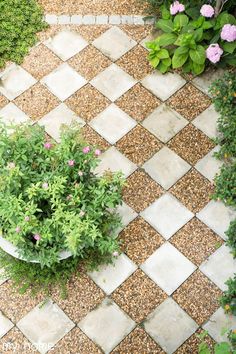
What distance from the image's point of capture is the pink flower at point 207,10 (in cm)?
468

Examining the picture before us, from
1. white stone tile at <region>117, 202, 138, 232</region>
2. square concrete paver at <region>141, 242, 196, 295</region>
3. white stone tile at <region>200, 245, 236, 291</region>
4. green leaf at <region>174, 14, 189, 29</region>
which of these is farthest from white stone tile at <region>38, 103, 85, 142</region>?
white stone tile at <region>200, 245, 236, 291</region>

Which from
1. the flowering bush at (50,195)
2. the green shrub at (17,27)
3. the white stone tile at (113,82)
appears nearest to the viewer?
the flowering bush at (50,195)

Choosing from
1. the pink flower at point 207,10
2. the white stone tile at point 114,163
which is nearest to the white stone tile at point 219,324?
the white stone tile at point 114,163

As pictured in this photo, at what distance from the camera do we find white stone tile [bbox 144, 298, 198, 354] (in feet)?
12.3

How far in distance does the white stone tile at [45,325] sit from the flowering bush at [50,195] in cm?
41

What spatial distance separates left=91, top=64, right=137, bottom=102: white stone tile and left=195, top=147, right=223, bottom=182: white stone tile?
108 cm

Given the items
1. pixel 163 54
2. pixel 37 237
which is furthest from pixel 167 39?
pixel 37 237

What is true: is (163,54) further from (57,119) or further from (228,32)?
(57,119)

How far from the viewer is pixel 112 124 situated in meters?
4.70

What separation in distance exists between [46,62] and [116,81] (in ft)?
2.51

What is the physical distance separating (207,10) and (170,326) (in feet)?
→ 9.61

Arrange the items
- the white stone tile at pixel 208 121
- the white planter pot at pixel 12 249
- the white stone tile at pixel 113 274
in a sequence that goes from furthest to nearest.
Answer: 1. the white stone tile at pixel 208 121
2. the white stone tile at pixel 113 274
3. the white planter pot at pixel 12 249

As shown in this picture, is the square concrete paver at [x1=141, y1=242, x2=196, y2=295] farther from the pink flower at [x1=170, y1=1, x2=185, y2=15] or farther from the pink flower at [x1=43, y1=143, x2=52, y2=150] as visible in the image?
the pink flower at [x1=170, y1=1, x2=185, y2=15]

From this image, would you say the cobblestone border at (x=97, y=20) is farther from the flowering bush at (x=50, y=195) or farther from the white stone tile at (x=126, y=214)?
the white stone tile at (x=126, y=214)
